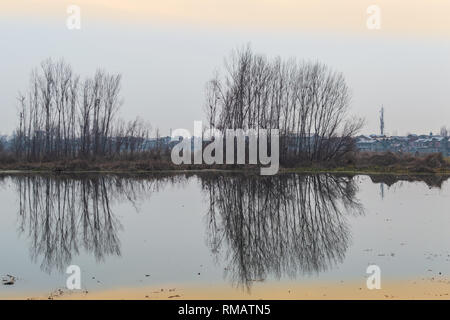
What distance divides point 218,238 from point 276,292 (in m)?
3.99

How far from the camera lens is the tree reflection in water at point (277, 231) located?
830cm

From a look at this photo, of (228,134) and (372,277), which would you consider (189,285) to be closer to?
(372,277)


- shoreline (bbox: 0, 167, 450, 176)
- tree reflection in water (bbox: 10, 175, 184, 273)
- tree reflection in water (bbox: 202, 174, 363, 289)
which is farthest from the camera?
shoreline (bbox: 0, 167, 450, 176)

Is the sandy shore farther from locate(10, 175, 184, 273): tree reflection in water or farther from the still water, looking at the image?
locate(10, 175, 184, 273): tree reflection in water

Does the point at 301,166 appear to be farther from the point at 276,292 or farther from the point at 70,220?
the point at 276,292

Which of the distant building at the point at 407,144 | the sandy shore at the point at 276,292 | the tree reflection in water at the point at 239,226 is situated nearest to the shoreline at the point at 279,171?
the tree reflection in water at the point at 239,226

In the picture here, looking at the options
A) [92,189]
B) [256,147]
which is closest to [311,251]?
[92,189]

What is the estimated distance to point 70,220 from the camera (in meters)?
13.0

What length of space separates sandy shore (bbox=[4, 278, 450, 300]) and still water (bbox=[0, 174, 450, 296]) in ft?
0.75

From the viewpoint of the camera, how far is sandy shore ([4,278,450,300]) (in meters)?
6.58

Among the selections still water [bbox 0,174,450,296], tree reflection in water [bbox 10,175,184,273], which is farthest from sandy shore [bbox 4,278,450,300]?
tree reflection in water [bbox 10,175,184,273]

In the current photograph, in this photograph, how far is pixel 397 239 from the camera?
34.9 ft

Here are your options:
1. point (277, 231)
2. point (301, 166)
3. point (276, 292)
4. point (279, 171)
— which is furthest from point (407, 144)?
point (276, 292)
